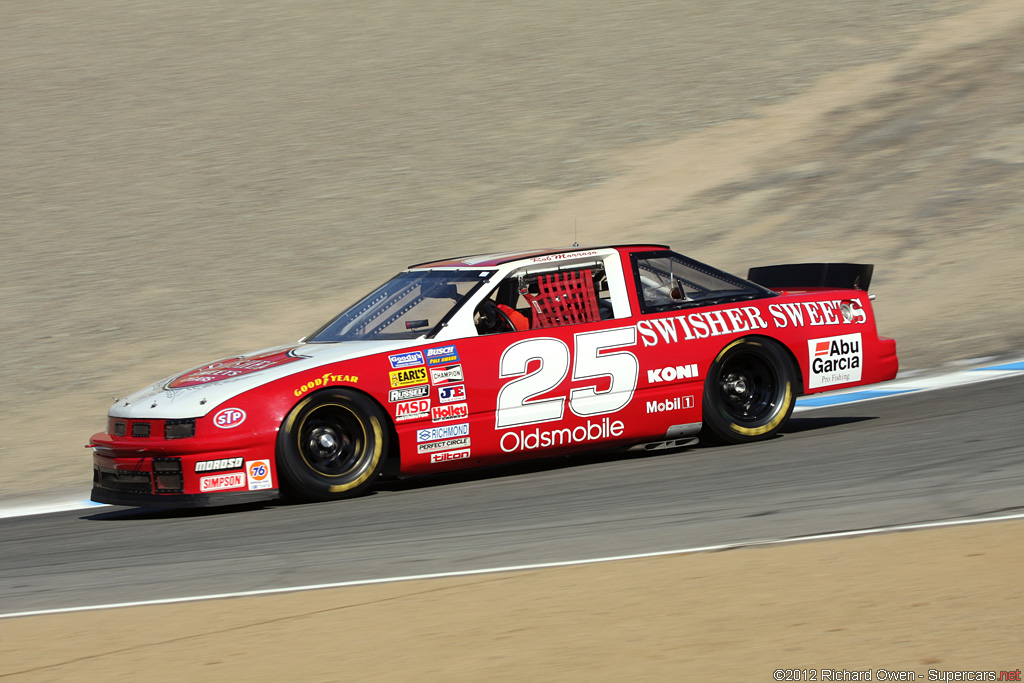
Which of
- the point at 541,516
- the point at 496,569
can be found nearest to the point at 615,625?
the point at 496,569

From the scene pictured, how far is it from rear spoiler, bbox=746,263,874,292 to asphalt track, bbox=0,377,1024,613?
1135 mm

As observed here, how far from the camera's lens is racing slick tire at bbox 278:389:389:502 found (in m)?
7.75

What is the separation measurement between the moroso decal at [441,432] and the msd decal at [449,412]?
5cm

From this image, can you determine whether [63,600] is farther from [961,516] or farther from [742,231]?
[742,231]

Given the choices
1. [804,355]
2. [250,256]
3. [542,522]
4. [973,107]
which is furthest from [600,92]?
[542,522]

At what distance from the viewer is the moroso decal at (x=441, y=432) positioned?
803 centimetres

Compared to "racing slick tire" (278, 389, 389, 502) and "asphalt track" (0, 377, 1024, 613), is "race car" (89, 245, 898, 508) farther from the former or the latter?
"asphalt track" (0, 377, 1024, 613)

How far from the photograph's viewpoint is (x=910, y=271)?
49.8 ft

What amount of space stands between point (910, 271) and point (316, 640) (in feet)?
38.3

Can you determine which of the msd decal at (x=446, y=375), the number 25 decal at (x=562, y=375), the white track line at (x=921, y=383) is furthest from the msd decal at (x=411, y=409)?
the white track line at (x=921, y=383)

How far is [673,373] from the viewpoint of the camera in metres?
8.76

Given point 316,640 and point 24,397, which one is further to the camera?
point 24,397

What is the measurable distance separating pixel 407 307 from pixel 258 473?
5.41 ft

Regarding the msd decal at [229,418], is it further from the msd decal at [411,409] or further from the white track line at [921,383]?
the white track line at [921,383]
